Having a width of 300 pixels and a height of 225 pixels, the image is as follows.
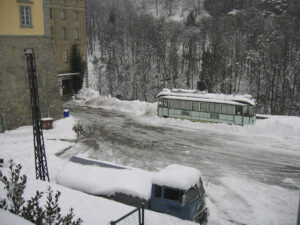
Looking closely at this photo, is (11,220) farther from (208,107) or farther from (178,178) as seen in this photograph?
(208,107)

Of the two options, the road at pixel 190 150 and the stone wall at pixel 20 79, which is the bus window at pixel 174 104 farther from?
the stone wall at pixel 20 79

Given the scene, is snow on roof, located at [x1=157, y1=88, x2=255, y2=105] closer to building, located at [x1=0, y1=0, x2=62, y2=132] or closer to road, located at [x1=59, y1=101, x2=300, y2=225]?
road, located at [x1=59, y1=101, x2=300, y2=225]

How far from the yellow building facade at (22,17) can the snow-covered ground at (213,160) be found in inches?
289

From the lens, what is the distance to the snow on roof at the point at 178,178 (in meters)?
10.8

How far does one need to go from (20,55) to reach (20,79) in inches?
71.2

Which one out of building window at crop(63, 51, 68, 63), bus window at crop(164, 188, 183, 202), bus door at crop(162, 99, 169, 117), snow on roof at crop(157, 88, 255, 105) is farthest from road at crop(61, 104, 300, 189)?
building window at crop(63, 51, 68, 63)

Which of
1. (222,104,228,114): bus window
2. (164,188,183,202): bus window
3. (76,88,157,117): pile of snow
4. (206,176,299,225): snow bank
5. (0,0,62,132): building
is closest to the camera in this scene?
(164,188,183,202): bus window

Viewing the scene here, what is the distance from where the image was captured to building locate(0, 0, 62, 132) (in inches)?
862

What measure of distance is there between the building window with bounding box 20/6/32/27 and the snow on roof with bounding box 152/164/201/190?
678 inches

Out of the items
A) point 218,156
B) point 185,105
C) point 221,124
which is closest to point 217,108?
point 221,124

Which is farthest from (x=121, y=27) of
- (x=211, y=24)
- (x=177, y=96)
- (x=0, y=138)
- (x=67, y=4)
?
(x=0, y=138)

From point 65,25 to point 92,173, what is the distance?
109 feet

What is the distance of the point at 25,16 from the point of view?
22547mm

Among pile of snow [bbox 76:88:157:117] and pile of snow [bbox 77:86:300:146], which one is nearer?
pile of snow [bbox 77:86:300:146]
